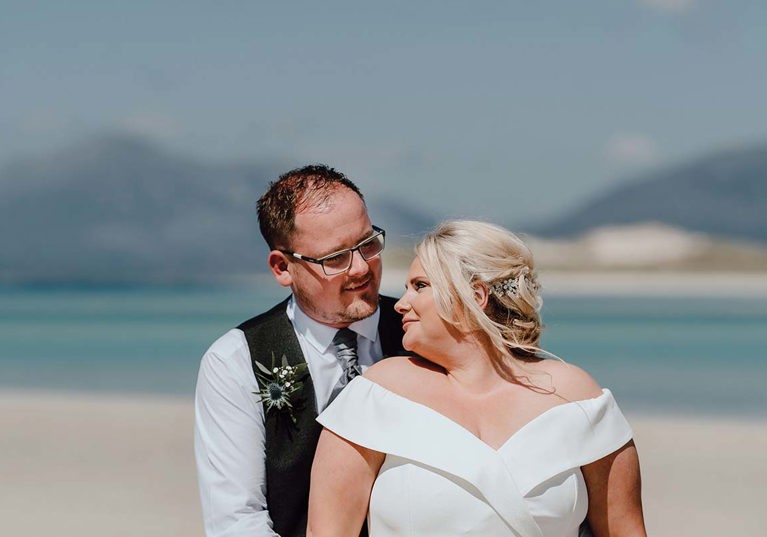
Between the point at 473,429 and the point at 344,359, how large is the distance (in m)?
0.92

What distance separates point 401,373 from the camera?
3.49 metres

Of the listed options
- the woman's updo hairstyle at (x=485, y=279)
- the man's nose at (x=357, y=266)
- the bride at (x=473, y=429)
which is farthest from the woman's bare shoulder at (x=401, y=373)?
the man's nose at (x=357, y=266)

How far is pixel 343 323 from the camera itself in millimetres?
4086

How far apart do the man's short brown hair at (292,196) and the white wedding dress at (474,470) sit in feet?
2.94

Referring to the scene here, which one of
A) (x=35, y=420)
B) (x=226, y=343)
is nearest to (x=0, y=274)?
(x=35, y=420)

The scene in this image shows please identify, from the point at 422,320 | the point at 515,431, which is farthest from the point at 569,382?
the point at 422,320

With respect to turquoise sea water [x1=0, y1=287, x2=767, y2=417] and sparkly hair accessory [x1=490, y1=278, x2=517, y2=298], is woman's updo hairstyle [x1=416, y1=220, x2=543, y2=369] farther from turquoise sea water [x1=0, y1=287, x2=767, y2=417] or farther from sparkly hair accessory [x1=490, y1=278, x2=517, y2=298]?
turquoise sea water [x1=0, y1=287, x2=767, y2=417]

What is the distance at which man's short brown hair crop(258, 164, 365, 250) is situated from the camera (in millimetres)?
3998

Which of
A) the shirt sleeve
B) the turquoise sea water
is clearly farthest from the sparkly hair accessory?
the turquoise sea water

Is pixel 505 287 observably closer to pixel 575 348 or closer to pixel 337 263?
pixel 337 263

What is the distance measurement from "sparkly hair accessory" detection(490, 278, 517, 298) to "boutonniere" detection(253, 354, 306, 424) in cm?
91

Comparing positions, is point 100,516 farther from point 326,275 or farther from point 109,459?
point 326,275

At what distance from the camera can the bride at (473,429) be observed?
10.6 ft

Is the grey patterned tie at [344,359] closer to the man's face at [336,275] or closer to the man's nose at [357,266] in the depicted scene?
the man's face at [336,275]
